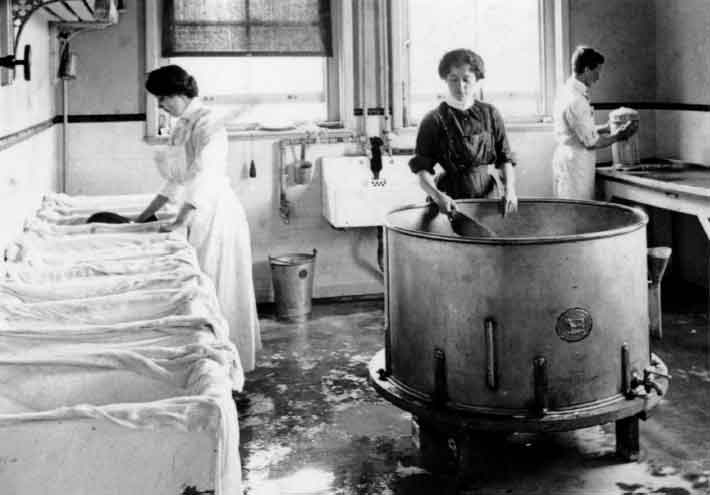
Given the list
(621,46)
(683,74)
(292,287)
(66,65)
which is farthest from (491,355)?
(621,46)

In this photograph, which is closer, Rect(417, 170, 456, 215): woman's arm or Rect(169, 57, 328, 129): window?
Rect(417, 170, 456, 215): woman's arm

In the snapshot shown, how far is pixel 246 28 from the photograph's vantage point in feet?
19.2

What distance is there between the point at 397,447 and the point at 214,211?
1.61 m

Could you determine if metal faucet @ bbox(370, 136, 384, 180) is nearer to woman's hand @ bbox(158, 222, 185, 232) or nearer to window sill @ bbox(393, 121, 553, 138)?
window sill @ bbox(393, 121, 553, 138)

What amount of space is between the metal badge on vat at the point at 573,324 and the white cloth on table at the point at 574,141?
3.02 meters

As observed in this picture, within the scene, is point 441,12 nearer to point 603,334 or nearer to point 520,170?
point 520,170

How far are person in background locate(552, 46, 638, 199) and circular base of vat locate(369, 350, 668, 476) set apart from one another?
102 inches

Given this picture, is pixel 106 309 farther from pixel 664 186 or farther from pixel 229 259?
pixel 664 186

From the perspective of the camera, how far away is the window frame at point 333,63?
18.6 feet

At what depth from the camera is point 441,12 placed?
625 centimetres

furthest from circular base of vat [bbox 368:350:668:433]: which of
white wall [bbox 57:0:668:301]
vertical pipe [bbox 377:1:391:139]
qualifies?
vertical pipe [bbox 377:1:391:139]

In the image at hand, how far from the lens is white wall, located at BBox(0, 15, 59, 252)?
3332 mm

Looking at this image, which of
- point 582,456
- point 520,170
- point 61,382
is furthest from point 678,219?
point 61,382

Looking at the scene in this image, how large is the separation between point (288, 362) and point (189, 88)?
5.47ft
